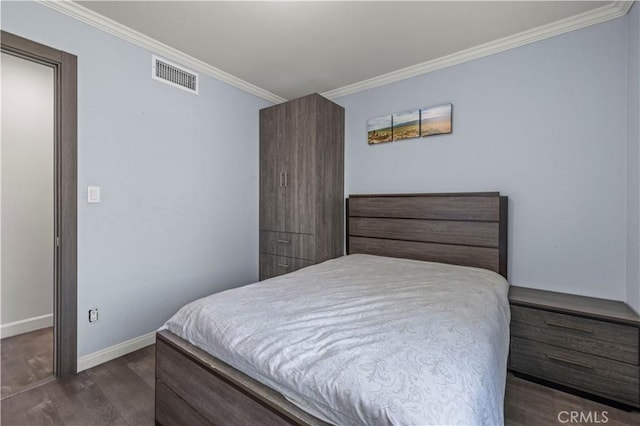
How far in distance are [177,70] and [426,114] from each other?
2.31 metres

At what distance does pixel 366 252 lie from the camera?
2.96 meters

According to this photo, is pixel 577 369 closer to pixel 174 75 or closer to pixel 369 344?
pixel 369 344

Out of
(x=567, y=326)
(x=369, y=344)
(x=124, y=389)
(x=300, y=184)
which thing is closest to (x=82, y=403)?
(x=124, y=389)

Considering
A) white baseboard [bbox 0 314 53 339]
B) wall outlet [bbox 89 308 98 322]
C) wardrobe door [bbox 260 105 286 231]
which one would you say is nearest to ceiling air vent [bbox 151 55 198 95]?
wardrobe door [bbox 260 105 286 231]

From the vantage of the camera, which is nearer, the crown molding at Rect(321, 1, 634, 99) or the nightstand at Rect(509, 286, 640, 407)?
the nightstand at Rect(509, 286, 640, 407)

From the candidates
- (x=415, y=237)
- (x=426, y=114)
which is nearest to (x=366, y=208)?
(x=415, y=237)

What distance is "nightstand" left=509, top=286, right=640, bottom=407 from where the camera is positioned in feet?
5.37

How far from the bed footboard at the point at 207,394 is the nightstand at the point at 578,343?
5.71 feet

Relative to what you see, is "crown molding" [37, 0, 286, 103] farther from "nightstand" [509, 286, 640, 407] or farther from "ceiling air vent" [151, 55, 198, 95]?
"nightstand" [509, 286, 640, 407]

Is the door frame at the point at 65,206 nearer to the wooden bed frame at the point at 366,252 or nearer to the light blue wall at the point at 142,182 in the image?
the light blue wall at the point at 142,182

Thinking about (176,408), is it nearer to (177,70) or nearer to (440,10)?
(177,70)

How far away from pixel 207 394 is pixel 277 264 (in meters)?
2.10

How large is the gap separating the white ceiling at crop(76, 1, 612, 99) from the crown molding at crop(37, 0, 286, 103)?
0.05m

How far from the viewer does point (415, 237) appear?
8.63 feet
